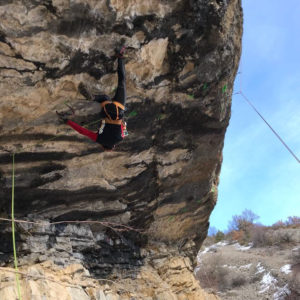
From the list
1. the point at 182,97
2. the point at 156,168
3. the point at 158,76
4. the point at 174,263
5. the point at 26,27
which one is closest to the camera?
the point at 26,27

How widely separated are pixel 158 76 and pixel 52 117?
184 cm

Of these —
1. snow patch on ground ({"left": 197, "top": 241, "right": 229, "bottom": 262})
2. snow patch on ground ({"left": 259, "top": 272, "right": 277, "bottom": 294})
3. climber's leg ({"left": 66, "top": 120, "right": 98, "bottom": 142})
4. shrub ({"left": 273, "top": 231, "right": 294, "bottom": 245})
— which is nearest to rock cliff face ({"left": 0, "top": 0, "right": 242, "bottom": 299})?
climber's leg ({"left": 66, "top": 120, "right": 98, "bottom": 142})

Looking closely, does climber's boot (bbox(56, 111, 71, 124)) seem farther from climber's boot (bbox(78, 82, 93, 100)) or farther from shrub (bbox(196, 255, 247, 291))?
shrub (bbox(196, 255, 247, 291))

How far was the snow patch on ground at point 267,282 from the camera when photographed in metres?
20.8

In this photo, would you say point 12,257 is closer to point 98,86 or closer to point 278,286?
point 98,86

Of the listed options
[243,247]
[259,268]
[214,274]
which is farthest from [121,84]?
[243,247]

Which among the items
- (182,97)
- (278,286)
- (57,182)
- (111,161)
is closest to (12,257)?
(57,182)

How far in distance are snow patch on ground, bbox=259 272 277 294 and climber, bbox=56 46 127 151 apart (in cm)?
1956

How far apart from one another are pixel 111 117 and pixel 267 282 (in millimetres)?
20938

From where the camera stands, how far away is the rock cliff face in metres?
4.23

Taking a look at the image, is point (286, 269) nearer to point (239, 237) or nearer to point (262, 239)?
point (262, 239)

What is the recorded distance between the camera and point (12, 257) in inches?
205

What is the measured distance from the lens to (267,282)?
2164 cm

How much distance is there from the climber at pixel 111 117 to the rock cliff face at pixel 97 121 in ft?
0.59
